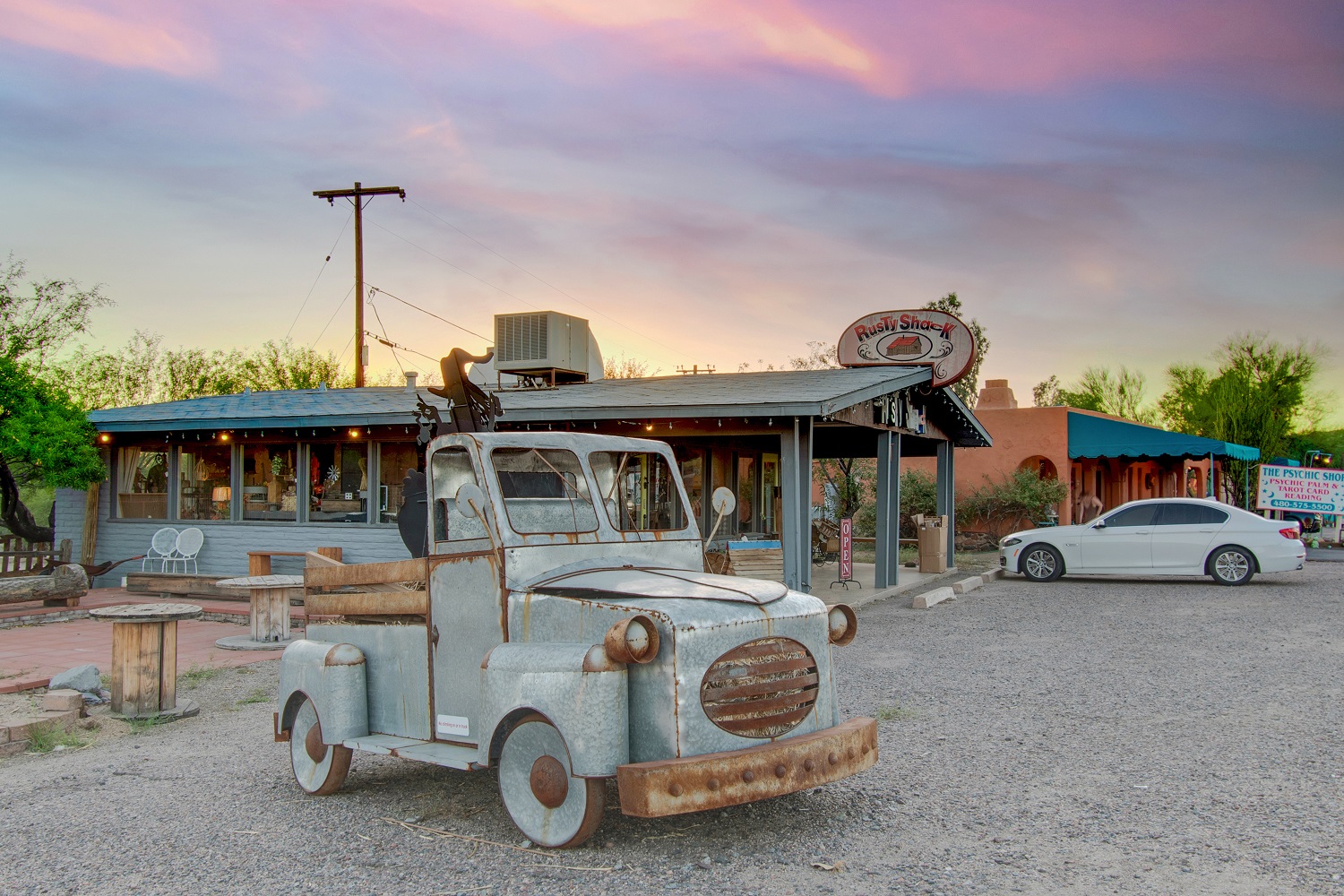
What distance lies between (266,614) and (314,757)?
5696 millimetres

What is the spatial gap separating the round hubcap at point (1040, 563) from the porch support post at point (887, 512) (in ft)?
8.90

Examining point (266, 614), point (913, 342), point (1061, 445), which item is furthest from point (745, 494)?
point (1061, 445)

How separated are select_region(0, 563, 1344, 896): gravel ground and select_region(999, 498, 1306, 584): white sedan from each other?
7.81 meters

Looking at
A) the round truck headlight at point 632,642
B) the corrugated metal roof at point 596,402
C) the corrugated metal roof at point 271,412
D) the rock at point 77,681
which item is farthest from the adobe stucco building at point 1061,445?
the round truck headlight at point 632,642

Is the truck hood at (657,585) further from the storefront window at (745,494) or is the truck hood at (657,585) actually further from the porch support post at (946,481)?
the porch support post at (946,481)

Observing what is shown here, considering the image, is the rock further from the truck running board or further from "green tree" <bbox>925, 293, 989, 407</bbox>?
"green tree" <bbox>925, 293, 989, 407</bbox>

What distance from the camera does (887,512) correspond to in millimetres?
15359

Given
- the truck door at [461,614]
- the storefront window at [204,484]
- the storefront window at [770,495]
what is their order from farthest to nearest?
the storefront window at [770,495], the storefront window at [204,484], the truck door at [461,614]

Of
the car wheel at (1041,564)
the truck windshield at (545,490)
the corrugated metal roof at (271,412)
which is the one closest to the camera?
the truck windshield at (545,490)

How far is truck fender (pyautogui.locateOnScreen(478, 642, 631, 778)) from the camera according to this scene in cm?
407

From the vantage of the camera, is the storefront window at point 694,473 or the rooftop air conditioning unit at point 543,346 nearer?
the storefront window at point 694,473

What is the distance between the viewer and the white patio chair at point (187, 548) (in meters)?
15.5

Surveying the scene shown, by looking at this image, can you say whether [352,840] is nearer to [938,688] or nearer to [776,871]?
[776,871]

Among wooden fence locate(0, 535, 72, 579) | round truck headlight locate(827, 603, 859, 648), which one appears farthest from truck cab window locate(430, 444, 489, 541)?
wooden fence locate(0, 535, 72, 579)
